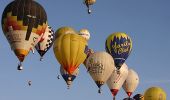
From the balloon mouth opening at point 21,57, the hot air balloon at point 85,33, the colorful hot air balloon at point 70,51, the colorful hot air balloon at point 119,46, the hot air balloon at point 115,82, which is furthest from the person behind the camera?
the hot air balloon at point 85,33

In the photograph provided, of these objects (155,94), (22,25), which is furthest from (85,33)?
(22,25)

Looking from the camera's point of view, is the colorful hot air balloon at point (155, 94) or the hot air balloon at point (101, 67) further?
the colorful hot air balloon at point (155, 94)

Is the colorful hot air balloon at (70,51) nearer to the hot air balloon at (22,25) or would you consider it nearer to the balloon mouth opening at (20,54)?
the hot air balloon at (22,25)

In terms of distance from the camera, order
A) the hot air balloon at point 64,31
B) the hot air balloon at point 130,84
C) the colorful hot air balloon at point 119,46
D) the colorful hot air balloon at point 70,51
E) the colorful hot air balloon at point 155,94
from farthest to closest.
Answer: the colorful hot air balloon at point 155,94 → the hot air balloon at point 130,84 → the hot air balloon at point 64,31 → the colorful hot air balloon at point 119,46 → the colorful hot air balloon at point 70,51

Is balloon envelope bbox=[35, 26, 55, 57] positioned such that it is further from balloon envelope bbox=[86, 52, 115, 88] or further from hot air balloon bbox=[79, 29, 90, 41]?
hot air balloon bbox=[79, 29, 90, 41]

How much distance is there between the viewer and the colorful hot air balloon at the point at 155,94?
5781 centimetres

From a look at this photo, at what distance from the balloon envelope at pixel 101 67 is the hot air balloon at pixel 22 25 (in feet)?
29.6

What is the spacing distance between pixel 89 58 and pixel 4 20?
11652 millimetres

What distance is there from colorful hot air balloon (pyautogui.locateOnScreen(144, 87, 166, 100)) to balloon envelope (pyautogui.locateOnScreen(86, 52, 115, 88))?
1416 centimetres

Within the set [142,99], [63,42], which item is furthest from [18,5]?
[142,99]

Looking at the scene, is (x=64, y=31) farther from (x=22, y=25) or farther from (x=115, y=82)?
(x=22, y=25)

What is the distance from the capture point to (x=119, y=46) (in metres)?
47.6

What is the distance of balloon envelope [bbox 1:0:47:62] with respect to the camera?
37.0 m

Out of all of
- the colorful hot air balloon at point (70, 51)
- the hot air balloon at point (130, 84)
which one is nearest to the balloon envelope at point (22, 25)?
the colorful hot air balloon at point (70, 51)
